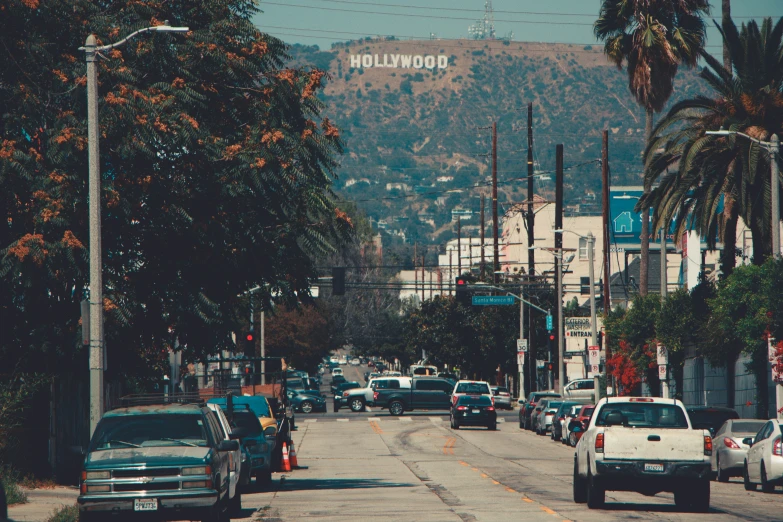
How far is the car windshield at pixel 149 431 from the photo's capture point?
16.2 metres

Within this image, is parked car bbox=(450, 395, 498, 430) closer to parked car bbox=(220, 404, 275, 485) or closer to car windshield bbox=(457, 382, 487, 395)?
car windshield bbox=(457, 382, 487, 395)

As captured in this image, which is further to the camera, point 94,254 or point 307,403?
point 307,403

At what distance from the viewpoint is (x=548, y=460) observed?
33750mm

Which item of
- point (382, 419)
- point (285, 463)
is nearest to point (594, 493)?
point (285, 463)

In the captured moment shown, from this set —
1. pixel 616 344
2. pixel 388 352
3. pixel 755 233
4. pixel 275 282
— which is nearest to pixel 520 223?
pixel 388 352

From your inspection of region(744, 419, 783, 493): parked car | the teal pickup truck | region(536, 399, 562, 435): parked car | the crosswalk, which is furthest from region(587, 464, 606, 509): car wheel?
the crosswalk

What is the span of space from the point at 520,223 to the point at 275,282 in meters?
113

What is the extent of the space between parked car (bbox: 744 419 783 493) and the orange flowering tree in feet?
33.7

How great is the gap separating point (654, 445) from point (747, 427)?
8990 mm

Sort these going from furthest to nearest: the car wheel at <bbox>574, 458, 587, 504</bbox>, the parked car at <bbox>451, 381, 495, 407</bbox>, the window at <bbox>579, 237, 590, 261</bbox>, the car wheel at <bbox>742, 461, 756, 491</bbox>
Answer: the window at <bbox>579, 237, 590, 261</bbox> → the parked car at <bbox>451, 381, 495, 407</bbox> → the car wheel at <bbox>742, 461, 756, 491</bbox> → the car wheel at <bbox>574, 458, 587, 504</bbox>

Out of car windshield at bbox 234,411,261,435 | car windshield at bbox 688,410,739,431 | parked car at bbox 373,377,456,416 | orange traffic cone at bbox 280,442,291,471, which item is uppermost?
car windshield at bbox 234,411,261,435

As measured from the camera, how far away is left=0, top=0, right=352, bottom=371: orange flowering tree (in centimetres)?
2283

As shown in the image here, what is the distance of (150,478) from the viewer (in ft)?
50.4

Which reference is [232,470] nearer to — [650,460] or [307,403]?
[650,460]
